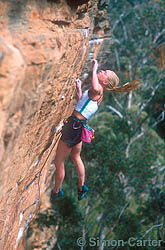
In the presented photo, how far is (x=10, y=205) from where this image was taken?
119 inches

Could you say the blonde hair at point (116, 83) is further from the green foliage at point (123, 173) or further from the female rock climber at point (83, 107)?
the green foliage at point (123, 173)

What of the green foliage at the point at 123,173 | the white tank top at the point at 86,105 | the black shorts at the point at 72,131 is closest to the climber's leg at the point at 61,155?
the black shorts at the point at 72,131

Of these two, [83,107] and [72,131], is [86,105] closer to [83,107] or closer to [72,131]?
[83,107]

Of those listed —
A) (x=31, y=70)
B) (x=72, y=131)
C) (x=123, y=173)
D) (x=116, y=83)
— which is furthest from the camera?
(x=123, y=173)

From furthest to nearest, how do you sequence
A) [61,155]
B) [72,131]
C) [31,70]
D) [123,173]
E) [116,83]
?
1. [123,173]
2. [61,155]
3. [72,131]
4. [116,83]
5. [31,70]

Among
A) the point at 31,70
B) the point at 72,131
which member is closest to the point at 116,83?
the point at 72,131

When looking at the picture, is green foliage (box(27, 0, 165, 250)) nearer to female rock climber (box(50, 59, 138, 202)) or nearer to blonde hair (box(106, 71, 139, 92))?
female rock climber (box(50, 59, 138, 202))

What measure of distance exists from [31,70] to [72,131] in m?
1.76

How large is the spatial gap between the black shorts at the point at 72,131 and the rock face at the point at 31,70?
16.5 inches

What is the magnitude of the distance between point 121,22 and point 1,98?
668 inches

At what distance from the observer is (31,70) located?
184 cm

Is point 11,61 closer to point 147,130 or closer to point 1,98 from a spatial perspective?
point 1,98

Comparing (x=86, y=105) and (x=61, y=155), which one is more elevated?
(x=86, y=105)

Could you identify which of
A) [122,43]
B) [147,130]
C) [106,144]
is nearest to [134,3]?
[122,43]
